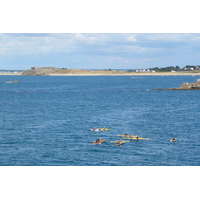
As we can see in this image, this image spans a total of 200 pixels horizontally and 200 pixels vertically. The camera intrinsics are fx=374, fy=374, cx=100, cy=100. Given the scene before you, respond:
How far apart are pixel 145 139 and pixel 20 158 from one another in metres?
22.9

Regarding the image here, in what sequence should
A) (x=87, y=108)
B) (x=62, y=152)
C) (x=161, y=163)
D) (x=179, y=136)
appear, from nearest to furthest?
(x=161, y=163), (x=62, y=152), (x=179, y=136), (x=87, y=108)

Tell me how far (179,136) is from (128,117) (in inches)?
984

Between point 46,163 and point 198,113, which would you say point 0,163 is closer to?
point 46,163

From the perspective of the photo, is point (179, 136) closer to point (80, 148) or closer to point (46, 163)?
point (80, 148)

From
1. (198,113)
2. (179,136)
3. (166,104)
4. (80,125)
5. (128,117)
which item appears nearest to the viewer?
(179,136)

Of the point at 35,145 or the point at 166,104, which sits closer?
the point at 35,145

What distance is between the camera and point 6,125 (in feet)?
279

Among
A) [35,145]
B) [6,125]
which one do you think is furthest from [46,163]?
[6,125]

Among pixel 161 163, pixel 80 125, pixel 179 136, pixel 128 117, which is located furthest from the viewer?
pixel 128 117

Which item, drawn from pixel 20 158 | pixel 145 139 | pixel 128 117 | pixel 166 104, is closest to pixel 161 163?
pixel 145 139

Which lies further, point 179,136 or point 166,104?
point 166,104

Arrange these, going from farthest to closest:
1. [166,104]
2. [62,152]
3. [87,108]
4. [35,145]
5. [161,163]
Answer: [166,104], [87,108], [35,145], [62,152], [161,163]

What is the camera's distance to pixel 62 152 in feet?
195

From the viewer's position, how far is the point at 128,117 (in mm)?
94125
